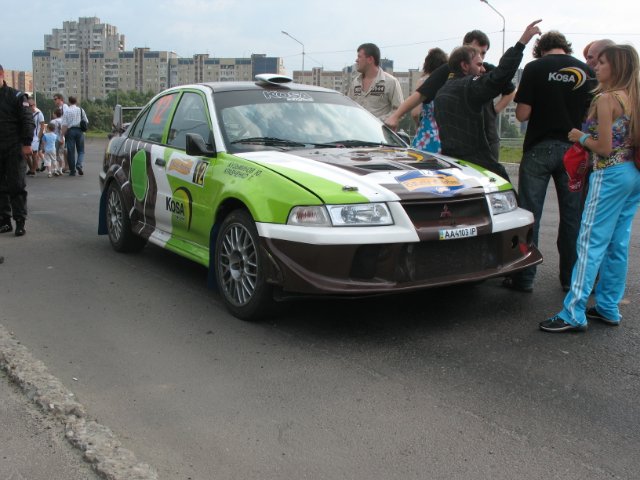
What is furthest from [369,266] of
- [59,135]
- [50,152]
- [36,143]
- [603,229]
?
[59,135]

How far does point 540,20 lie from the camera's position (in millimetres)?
5430

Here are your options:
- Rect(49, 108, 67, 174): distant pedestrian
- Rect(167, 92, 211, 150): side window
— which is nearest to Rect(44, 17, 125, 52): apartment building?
Rect(49, 108, 67, 174): distant pedestrian

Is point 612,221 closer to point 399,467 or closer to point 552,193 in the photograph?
point 399,467

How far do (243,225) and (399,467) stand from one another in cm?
242

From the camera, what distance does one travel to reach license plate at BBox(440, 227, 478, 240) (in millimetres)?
4657

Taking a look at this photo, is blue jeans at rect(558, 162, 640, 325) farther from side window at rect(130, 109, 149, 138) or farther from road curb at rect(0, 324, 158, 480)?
side window at rect(130, 109, 149, 138)

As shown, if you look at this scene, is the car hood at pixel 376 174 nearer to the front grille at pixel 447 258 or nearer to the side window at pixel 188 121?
the front grille at pixel 447 258

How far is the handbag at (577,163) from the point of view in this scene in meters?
5.04

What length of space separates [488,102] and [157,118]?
311cm

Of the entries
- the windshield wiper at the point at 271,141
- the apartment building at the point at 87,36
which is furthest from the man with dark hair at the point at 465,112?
the apartment building at the point at 87,36

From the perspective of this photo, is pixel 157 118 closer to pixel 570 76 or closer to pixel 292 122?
pixel 292 122

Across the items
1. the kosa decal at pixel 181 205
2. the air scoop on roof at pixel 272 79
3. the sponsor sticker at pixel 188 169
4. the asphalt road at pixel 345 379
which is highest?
the air scoop on roof at pixel 272 79

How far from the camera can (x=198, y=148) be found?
560 cm

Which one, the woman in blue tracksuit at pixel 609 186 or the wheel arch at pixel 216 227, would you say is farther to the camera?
the wheel arch at pixel 216 227
